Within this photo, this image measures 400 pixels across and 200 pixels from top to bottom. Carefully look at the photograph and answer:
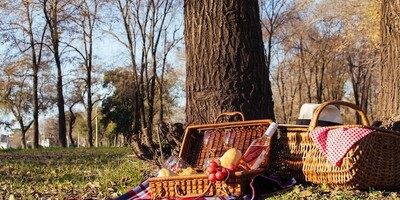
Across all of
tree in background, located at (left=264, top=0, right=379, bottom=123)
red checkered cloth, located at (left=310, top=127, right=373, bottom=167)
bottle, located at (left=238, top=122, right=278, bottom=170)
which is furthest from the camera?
tree in background, located at (left=264, top=0, right=379, bottom=123)

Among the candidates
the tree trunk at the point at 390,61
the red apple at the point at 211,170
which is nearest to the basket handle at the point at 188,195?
the red apple at the point at 211,170

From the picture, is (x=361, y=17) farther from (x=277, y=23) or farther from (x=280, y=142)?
(x=280, y=142)

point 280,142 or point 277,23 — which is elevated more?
point 277,23

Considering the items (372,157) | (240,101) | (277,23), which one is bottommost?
(372,157)

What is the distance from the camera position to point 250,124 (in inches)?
185

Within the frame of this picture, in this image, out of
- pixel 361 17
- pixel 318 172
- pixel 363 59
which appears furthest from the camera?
pixel 363 59

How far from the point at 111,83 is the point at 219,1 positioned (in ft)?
130

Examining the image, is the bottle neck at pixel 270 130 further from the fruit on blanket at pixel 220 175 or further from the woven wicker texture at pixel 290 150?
the fruit on blanket at pixel 220 175

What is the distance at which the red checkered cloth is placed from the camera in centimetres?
378

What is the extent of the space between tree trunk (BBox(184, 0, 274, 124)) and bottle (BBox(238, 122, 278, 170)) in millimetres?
1251

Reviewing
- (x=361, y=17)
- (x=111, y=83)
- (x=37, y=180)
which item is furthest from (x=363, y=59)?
(x=37, y=180)

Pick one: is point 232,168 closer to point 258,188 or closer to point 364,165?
point 258,188

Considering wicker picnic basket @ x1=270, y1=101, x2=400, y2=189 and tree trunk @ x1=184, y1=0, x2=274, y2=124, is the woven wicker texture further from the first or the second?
tree trunk @ x1=184, y1=0, x2=274, y2=124

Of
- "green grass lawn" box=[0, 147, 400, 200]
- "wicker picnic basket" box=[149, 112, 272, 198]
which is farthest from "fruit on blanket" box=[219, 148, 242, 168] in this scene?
"green grass lawn" box=[0, 147, 400, 200]
